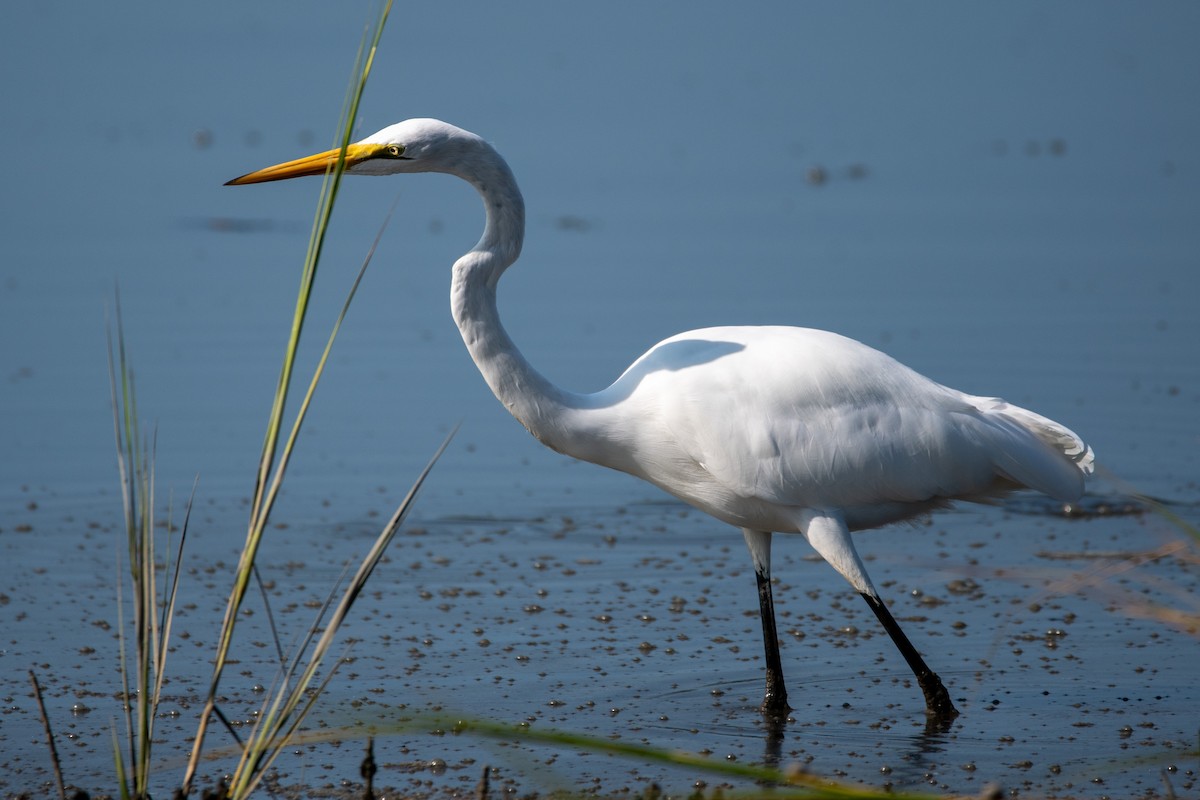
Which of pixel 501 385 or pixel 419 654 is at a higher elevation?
pixel 501 385

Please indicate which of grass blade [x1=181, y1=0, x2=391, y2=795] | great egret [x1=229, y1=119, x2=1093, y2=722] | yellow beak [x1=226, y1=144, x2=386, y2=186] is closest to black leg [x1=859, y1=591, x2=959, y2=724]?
great egret [x1=229, y1=119, x2=1093, y2=722]

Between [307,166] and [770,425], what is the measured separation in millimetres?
1599

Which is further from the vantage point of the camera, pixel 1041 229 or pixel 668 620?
pixel 1041 229

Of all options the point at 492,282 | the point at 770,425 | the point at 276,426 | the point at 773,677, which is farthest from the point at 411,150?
the point at 773,677

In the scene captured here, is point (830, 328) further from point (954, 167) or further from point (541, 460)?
point (954, 167)

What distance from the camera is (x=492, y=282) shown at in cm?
467

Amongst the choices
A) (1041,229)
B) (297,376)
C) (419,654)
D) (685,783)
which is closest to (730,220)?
(1041,229)

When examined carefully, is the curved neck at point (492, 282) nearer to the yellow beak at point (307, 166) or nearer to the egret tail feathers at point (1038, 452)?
the yellow beak at point (307, 166)

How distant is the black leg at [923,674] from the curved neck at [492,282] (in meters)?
1.29

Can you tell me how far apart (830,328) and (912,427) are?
4452 millimetres

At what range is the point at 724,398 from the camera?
15.4 ft

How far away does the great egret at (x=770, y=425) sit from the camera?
182 inches

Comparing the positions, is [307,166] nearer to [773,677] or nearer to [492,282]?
[492,282]

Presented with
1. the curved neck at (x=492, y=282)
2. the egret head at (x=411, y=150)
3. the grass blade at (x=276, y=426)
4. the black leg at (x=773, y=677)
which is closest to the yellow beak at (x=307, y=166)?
the egret head at (x=411, y=150)
